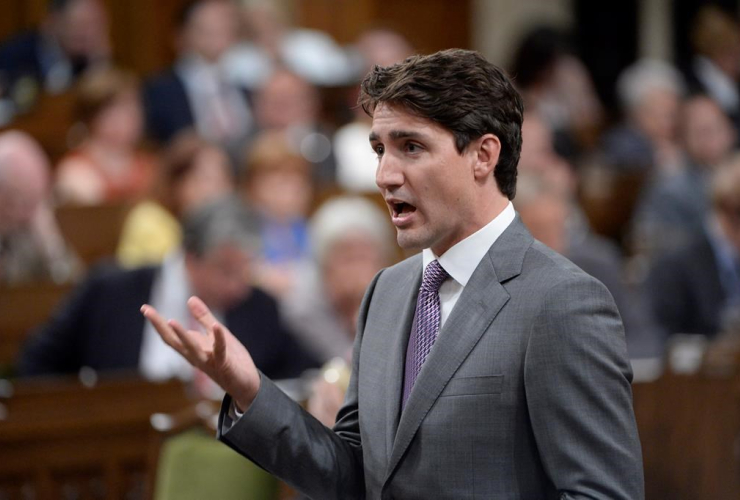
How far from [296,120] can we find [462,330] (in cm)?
554

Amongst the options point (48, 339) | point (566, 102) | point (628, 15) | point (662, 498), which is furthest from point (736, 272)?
point (628, 15)

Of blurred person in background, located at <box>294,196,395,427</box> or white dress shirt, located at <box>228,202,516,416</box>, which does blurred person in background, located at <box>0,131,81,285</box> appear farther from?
white dress shirt, located at <box>228,202,516,416</box>

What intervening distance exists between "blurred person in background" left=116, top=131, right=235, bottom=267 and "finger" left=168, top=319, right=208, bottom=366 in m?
3.79

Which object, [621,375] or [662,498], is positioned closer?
[621,375]

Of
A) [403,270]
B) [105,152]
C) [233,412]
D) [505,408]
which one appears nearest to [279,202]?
[105,152]

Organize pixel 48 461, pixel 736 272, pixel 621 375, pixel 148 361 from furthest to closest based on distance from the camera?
pixel 736 272 < pixel 148 361 < pixel 48 461 < pixel 621 375

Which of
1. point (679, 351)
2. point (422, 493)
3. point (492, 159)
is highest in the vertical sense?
point (492, 159)

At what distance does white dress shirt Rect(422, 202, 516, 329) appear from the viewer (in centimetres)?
174

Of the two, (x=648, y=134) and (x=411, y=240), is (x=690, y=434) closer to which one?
(x=411, y=240)

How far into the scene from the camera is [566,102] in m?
8.73

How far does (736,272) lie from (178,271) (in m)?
2.60

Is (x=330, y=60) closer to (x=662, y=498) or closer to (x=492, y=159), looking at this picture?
(x=662, y=498)

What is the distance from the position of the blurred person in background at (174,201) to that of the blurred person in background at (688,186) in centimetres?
267

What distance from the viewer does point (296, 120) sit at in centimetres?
711
